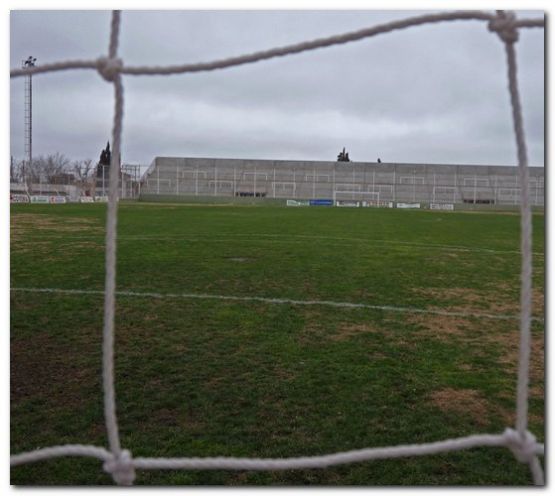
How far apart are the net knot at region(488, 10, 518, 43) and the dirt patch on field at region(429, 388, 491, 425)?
6.52 ft

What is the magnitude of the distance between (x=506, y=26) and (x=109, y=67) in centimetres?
116

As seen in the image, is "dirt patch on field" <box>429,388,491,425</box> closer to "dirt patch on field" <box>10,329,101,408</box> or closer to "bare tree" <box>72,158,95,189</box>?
"dirt patch on field" <box>10,329,101,408</box>

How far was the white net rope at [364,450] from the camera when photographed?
4.79ft

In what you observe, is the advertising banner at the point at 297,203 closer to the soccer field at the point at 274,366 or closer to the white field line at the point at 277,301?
the soccer field at the point at 274,366

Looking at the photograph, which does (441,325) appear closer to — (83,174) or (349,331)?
(349,331)

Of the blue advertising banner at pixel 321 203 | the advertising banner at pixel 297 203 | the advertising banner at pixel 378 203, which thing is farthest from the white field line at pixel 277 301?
the blue advertising banner at pixel 321 203

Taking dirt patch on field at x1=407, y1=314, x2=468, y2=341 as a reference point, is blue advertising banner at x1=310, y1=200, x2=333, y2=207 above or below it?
above

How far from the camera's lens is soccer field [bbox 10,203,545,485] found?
252cm

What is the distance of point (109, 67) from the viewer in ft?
5.60

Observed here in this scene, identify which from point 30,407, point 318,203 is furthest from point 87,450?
point 318,203

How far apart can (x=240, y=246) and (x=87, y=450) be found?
8977 millimetres

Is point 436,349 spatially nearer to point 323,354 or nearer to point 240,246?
point 323,354

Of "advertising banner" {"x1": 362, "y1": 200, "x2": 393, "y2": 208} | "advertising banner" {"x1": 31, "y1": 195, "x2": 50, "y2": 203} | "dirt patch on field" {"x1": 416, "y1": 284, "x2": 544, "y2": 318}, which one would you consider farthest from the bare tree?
"dirt patch on field" {"x1": 416, "y1": 284, "x2": 544, "y2": 318}

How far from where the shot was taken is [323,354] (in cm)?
394
